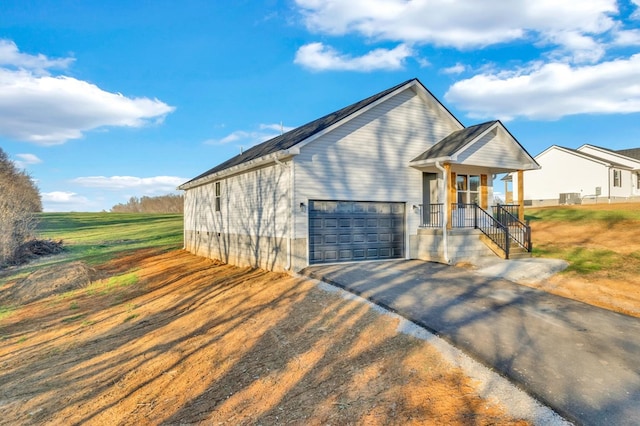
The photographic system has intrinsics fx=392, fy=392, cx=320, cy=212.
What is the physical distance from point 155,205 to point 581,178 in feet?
207

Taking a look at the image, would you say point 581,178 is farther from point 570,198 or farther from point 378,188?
point 378,188

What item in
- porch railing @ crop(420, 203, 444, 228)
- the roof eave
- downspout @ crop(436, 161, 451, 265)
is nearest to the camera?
the roof eave

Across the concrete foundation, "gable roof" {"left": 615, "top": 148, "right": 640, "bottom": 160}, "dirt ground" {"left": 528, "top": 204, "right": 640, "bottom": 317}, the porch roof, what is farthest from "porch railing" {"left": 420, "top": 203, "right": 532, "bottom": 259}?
"gable roof" {"left": 615, "top": 148, "right": 640, "bottom": 160}

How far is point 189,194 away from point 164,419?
1856 cm

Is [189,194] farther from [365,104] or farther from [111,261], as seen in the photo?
[365,104]

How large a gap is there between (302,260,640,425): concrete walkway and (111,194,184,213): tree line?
2380 inches

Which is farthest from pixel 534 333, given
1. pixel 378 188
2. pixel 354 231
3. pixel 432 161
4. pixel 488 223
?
pixel 488 223

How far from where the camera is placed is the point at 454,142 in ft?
43.8

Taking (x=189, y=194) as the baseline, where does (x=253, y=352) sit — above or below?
below

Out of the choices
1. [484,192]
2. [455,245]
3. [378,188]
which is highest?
[378,188]

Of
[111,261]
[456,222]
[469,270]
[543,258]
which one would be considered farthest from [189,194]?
[543,258]

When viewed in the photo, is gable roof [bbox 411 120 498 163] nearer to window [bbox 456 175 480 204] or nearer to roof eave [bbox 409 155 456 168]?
roof eave [bbox 409 155 456 168]

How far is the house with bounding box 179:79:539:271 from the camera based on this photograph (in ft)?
39.5

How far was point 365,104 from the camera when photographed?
42.5 feet
